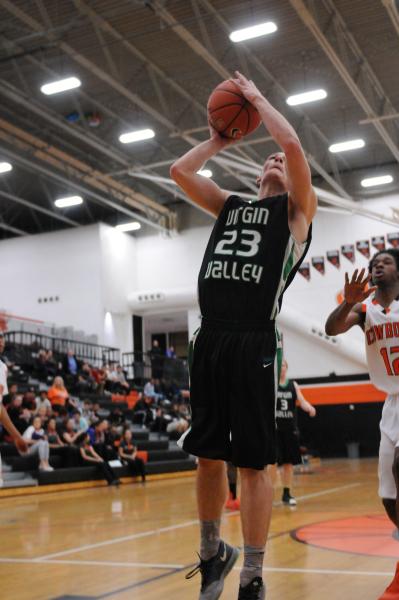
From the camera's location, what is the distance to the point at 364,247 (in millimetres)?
24516

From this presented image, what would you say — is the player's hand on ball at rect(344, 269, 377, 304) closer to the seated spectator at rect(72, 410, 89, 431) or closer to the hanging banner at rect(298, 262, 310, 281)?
the seated spectator at rect(72, 410, 89, 431)

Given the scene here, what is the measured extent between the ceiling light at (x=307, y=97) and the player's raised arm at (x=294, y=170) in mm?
14340

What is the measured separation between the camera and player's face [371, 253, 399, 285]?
151 inches

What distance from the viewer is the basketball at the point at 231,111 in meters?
3.23

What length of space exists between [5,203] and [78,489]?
16533 millimetres

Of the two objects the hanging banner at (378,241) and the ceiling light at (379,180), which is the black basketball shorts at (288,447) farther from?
the ceiling light at (379,180)

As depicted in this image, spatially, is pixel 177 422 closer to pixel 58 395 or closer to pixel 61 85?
pixel 58 395

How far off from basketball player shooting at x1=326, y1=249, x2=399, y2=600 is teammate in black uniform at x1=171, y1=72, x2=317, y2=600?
0.60m

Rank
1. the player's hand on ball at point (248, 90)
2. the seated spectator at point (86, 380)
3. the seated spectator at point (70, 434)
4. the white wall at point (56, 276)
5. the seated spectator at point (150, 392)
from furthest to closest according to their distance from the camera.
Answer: the white wall at point (56, 276)
the seated spectator at point (150, 392)
the seated spectator at point (86, 380)
the seated spectator at point (70, 434)
the player's hand on ball at point (248, 90)

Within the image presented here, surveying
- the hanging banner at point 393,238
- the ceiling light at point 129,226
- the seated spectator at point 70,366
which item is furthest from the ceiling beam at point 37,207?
the hanging banner at point 393,238

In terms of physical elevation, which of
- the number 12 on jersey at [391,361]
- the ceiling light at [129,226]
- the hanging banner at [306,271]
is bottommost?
the number 12 on jersey at [391,361]

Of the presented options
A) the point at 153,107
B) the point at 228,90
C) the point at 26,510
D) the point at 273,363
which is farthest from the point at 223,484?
the point at 153,107

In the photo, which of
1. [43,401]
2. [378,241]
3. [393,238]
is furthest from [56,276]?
[43,401]

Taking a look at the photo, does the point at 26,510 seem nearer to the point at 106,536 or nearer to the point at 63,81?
the point at 106,536
